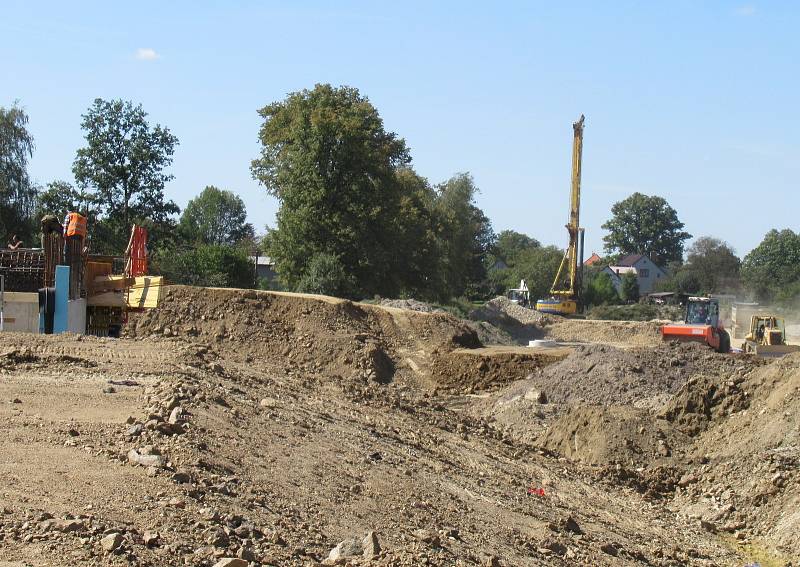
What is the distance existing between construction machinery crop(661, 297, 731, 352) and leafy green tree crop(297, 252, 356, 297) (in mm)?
13440

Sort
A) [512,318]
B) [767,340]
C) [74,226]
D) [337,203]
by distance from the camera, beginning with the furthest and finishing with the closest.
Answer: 1. [512,318]
2. [337,203]
3. [767,340]
4. [74,226]

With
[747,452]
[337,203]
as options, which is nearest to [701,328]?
[747,452]

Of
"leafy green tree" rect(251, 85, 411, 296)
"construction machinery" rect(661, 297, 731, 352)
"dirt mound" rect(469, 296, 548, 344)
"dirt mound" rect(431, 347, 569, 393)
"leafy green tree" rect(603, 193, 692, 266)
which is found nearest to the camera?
"dirt mound" rect(431, 347, 569, 393)

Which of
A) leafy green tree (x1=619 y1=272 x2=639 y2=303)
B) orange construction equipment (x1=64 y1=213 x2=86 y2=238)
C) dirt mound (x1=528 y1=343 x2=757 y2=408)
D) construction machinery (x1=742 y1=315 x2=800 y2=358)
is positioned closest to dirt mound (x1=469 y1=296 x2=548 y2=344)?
construction machinery (x1=742 y1=315 x2=800 y2=358)

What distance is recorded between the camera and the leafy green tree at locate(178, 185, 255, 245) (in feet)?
312

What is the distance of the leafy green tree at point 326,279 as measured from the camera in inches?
1594

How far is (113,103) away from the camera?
42.5m

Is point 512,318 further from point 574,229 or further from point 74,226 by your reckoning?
point 74,226

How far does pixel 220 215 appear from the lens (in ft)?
318

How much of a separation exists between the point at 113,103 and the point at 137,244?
77.8 feet

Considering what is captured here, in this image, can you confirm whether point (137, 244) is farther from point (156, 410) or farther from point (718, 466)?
point (718, 466)

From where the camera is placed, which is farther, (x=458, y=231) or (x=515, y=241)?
(x=515, y=241)

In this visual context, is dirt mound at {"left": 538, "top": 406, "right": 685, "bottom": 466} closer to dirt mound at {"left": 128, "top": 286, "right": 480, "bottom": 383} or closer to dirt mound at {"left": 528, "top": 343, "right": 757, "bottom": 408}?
dirt mound at {"left": 528, "top": 343, "right": 757, "bottom": 408}

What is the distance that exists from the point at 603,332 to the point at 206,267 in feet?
65.6
